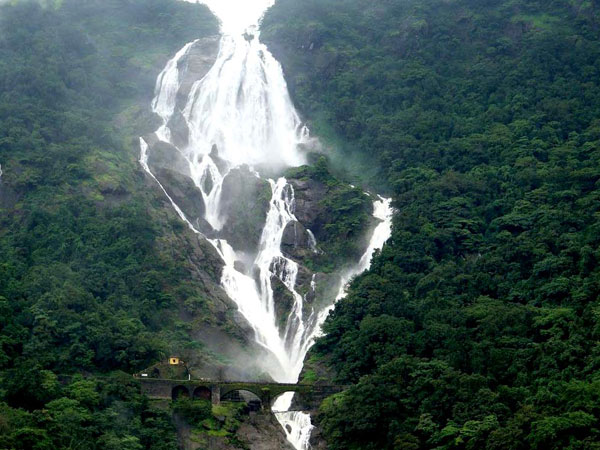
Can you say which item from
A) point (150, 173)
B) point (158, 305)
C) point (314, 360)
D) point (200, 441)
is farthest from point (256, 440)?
point (150, 173)

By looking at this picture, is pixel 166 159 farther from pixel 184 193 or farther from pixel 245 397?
pixel 245 397

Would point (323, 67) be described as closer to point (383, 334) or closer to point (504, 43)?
point (504, 43)

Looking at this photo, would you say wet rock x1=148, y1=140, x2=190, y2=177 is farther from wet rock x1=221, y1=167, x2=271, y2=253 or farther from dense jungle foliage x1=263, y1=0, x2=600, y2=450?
dense jungle foliage x1=263, y1=0, x2=600, y2=450

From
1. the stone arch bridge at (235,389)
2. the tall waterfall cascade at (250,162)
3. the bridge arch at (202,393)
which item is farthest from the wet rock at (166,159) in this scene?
the stone arch bridge at (235,389)

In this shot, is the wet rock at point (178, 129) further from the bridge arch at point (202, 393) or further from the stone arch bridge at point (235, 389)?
the stone arch bridge at point (235, 389)

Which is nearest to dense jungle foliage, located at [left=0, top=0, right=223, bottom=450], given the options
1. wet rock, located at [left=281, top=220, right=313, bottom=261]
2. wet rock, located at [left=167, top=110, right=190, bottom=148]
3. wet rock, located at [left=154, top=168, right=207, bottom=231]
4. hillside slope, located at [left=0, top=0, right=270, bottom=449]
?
hillside slope, located at [left=0, top=0, right=270, bottom=449]
